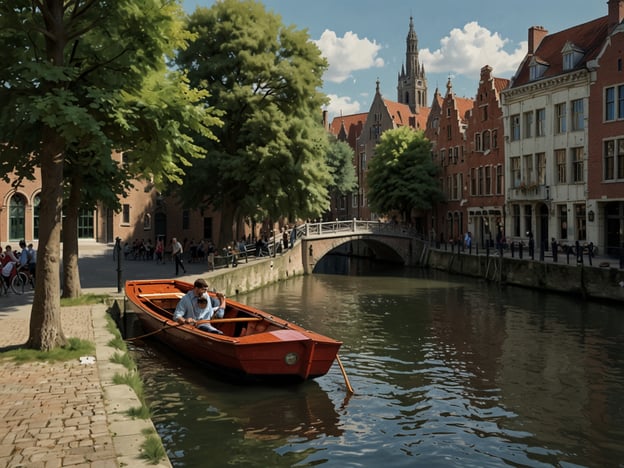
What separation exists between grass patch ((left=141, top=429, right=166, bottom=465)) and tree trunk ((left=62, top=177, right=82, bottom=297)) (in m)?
11.2

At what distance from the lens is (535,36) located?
4288cm

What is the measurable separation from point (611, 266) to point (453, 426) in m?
19.4

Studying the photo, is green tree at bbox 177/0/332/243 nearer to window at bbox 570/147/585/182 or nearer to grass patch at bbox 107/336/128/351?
window at bbox 570/147/585/182

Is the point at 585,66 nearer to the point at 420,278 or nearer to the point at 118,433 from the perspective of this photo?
the point at 420,278

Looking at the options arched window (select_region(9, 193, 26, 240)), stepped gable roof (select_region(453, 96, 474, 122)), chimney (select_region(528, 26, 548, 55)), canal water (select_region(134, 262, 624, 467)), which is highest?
chimney (select_region(528, 26, 548, 55))

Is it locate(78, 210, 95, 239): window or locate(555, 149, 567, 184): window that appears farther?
locate(78, 210, 95, 239): window

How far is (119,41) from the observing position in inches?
429

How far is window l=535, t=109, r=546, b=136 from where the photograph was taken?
3809 centimetres

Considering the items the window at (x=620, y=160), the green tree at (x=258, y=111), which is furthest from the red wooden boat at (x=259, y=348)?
the window at (x=620, y=160)

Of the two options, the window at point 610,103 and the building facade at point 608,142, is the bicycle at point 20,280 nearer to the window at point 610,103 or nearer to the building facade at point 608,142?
the building facade at point 608,142

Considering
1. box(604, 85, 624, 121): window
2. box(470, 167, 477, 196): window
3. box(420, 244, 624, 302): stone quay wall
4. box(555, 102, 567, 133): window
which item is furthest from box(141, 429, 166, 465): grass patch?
box(470, 167, 477, 196): window

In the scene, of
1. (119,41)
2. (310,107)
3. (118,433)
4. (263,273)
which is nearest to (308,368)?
(118,433)

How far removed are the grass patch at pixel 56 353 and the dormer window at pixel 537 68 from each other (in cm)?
3552

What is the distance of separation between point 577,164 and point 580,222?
337cm
